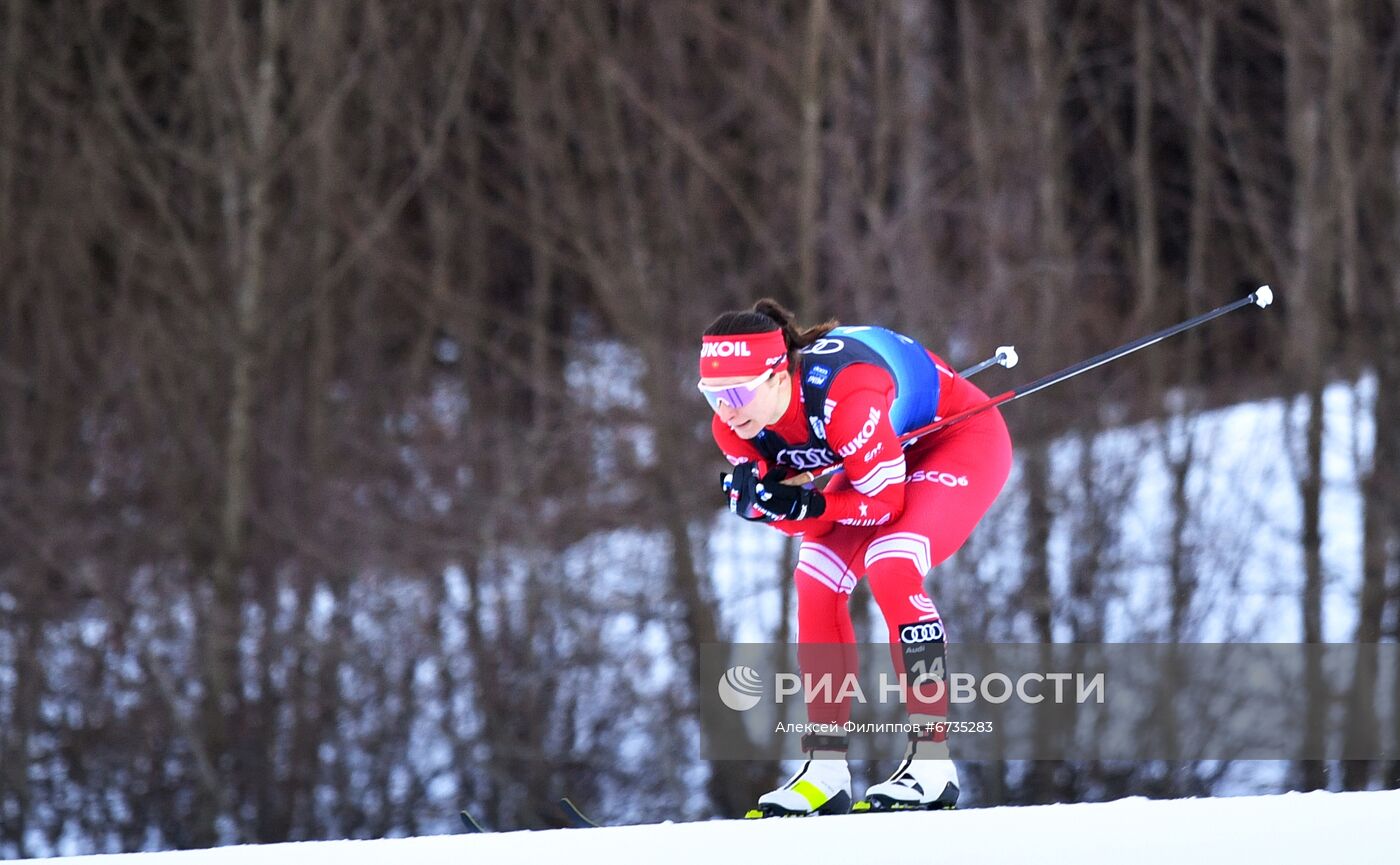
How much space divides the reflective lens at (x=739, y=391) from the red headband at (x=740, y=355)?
2 cm

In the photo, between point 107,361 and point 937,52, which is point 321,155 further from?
point 937,52

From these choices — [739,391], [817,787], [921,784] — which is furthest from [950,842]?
[739,391]

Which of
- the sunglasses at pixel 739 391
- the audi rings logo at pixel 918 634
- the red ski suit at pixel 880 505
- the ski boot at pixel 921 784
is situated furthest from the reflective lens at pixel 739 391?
the ski boot at pixel 921 784

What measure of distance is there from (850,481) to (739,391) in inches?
13.7

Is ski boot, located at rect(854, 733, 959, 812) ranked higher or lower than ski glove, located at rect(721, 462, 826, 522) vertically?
lower

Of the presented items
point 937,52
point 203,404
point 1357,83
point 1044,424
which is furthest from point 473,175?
point 1357,83

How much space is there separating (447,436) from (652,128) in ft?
6.75

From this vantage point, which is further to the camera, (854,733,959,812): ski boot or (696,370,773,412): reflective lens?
(854,733,959,812): ski boot

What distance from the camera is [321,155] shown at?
8820 mm

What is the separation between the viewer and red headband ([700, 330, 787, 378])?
Answer: 11.7 feet

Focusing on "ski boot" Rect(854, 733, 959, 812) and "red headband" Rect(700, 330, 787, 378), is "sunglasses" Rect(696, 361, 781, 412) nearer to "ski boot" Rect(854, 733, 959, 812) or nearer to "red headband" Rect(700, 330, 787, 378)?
"red headband" Rect(700, 330, 787, 378)

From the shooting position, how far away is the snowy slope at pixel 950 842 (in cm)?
297

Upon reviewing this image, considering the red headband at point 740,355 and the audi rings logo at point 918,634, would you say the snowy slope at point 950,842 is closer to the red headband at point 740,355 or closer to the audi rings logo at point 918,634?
the audi rings logo at point 918,634

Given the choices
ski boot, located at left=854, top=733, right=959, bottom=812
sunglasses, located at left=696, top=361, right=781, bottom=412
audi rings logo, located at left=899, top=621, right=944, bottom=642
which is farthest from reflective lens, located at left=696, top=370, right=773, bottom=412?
ski boot, located at left=854, top=733, right=959, bottom=812
